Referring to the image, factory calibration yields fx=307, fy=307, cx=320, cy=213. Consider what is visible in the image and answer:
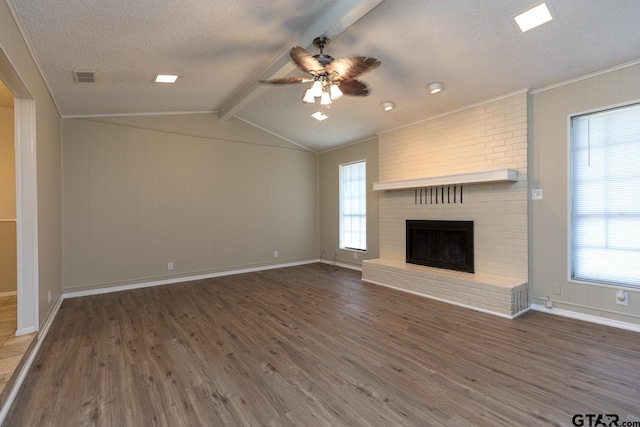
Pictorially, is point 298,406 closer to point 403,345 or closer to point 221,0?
point 403,345

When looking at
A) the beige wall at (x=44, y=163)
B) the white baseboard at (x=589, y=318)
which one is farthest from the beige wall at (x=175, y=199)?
the white baseboard at (x=589, y=318)

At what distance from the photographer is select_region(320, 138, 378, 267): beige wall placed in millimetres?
6023

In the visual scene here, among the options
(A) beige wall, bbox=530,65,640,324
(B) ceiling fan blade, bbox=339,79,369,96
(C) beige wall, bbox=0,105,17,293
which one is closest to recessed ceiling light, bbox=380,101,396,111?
(B) ceiling fan blade, bbox=339,79,369,96

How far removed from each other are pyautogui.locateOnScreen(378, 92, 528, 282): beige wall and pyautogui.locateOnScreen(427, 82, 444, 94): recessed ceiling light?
A: 802mm

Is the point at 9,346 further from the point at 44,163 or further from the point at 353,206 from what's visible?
the point at 353,206

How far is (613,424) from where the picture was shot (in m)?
1.79

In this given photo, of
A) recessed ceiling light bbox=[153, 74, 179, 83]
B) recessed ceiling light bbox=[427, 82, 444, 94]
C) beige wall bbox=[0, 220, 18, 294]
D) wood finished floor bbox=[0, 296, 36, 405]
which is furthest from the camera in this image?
beige wall bbox=[0, 220, 18, 294]

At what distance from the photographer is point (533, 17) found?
8.55 ft

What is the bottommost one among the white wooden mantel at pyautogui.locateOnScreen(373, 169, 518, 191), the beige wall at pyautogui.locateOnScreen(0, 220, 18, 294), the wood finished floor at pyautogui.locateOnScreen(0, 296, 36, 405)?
the wood finished floor at pyautogui.locateOnScreen(0, 296, 36, 405)

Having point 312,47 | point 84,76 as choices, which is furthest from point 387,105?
point 84,76

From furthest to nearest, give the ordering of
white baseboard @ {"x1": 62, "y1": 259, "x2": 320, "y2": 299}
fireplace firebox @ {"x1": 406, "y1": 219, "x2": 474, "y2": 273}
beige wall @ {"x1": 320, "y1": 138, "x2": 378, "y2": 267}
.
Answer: beige wall @ {"x1": 320, "y1": 138, "x2": 378, "y2": 267} → white baseboard @ {"x1": 62, "y1": 259, "x2": 320, "y2": 299} → fireplace firebox @ {"x1": 406, "y1": 219, "x2": 474, "y2": 273}

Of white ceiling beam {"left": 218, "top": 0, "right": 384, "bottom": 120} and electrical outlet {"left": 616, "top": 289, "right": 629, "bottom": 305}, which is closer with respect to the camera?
white ceiling beam {"left": 218, "top": 0, "right": 384, "bottom": 120}

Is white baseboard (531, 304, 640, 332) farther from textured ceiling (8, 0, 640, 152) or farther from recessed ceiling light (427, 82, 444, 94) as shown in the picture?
recessed ceiling light (427, 82, 444, 94)

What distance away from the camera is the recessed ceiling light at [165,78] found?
144 inches
